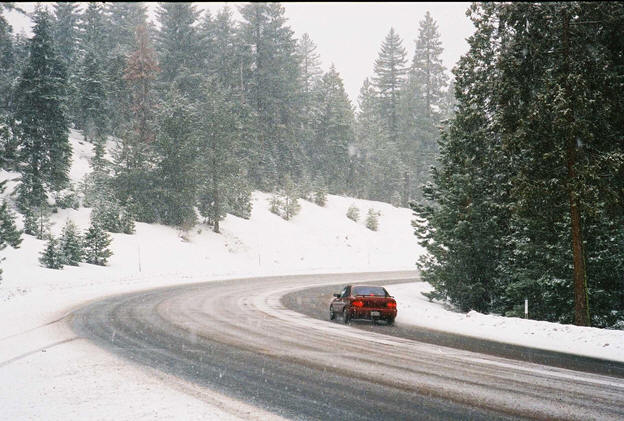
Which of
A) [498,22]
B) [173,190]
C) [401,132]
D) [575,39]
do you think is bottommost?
[173,190]

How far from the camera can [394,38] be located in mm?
90750

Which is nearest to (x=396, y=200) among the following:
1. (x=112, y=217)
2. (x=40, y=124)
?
(x=112, y=217)

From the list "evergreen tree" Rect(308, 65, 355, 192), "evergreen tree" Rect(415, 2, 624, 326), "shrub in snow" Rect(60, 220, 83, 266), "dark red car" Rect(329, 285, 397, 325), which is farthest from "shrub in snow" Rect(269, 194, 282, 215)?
"dark red car" Rect(329, 285, 397, 325)


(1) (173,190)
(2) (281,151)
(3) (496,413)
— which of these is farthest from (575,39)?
(2) (281,151)

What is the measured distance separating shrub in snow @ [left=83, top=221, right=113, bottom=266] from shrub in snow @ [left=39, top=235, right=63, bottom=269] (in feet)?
10.3

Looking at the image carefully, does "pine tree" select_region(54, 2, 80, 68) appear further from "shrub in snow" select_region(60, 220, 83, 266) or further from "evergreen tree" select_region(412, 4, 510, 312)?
"evergreen tree" select_region(412, 4, 510, 312)

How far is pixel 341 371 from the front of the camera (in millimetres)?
8875

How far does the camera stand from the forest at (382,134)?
584 inches

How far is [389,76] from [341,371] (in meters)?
85.3

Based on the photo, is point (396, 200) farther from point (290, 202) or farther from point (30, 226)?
point (30, 226)

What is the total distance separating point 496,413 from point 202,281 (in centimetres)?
2555

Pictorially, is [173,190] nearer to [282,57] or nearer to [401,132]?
[282,57]

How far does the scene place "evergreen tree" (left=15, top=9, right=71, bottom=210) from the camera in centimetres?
3556

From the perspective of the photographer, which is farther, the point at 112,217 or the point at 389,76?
the point at 389,76
